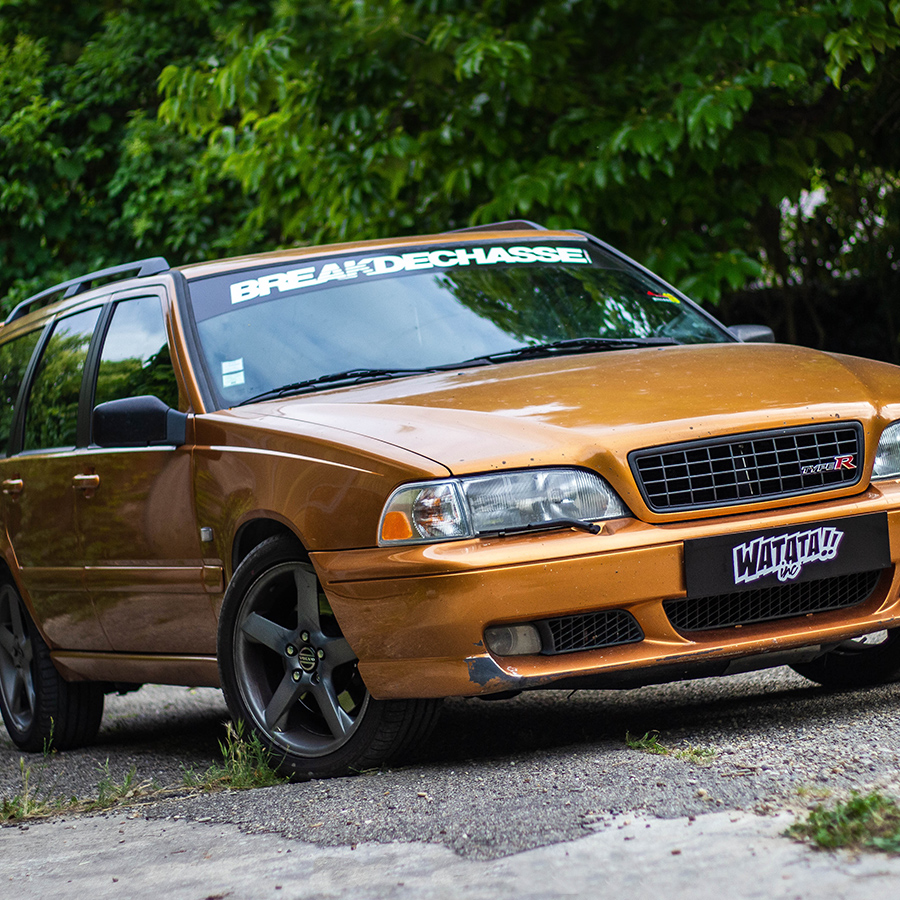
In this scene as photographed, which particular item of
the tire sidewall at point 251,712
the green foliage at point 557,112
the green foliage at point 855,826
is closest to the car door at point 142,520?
the tire sidewall at point 251,712

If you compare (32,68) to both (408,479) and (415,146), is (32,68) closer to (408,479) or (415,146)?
(415,146)

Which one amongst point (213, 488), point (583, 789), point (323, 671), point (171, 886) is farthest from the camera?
point (213, 488)

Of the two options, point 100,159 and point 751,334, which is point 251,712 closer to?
point 751,334

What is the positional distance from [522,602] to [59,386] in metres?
2.94

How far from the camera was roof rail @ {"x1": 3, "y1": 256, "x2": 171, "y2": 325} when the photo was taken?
17.6ft

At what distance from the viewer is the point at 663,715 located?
4723 millimetres

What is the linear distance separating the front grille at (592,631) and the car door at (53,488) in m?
2.27

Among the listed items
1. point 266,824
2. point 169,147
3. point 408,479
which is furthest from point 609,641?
point 169,147

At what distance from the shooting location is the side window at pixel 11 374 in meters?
6.31

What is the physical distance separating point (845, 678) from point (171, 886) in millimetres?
2741

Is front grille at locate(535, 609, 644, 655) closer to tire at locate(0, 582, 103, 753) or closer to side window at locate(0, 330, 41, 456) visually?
tire at locate(0, 582, 103, 753)

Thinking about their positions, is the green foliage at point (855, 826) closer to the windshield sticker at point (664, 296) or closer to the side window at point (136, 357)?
the side window at point (136, 357)

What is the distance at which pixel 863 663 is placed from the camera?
482 cm

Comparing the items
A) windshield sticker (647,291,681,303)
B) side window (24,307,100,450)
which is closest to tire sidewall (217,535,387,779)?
side window (24,307,100,450)
